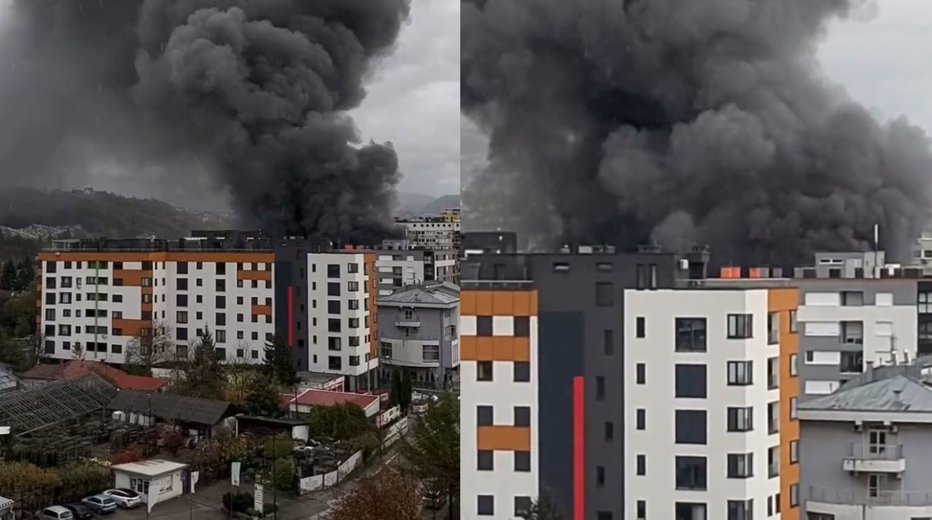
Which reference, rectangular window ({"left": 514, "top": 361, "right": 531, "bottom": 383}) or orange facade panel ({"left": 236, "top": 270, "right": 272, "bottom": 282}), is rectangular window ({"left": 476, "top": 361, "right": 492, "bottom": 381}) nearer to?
rectangular window ({"left": 514, "top": 361, "right": 531, "bottom": 383})

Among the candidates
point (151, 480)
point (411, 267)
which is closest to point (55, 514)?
point (151, 480)

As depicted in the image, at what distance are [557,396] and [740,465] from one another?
0.56m

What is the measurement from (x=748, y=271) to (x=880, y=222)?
59 centimetres

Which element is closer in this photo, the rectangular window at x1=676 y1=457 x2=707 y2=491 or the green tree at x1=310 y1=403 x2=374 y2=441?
the rectangular window at x1=676 y1=457 x2=707 y2=491

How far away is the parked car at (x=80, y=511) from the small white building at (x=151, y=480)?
0.24 metres

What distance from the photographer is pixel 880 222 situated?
3.37 meters

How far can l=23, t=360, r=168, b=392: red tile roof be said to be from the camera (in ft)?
19.8

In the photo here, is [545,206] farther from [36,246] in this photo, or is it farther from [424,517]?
[36,246]

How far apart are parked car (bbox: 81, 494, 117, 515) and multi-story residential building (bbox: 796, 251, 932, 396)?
3107 mm

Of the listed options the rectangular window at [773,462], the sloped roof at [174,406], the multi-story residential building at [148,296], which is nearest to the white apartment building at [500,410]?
the rectangular window at [773,462]

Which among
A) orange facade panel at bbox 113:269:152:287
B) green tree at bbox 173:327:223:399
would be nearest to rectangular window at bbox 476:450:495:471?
green tree at bbox 173:327:223:399

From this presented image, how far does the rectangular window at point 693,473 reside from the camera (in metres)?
2.87

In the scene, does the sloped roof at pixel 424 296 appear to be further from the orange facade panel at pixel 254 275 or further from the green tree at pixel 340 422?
the green tree at pixel 340 422

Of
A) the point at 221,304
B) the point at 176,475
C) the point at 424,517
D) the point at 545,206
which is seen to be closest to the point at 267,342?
the point at 221,304
